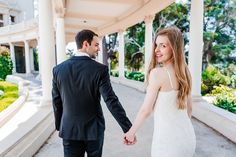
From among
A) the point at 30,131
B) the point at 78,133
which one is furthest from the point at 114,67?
the point at 78,133

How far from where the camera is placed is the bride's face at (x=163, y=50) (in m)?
1.84

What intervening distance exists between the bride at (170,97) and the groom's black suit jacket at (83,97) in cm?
39

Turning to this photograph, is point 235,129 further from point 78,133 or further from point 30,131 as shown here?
point 30,131

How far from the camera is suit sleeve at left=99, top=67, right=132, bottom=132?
2037mm

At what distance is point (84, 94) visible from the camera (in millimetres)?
2055

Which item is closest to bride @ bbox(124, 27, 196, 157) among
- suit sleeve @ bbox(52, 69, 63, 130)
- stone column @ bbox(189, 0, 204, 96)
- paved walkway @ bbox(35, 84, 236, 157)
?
suit sleeve @ bbox(52, 69, 63, 130)

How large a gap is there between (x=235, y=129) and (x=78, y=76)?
10.6ft

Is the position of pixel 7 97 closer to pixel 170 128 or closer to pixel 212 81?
pixel 212 81

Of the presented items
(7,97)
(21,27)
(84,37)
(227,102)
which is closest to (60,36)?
(7,97)

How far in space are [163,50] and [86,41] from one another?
0.68 metres

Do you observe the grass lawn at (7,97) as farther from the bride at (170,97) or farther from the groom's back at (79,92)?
the bride at (170,97)

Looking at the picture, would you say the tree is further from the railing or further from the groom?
the groom

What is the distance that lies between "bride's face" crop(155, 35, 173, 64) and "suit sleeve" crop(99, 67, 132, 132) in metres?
0.48

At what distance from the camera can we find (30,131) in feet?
12.3
